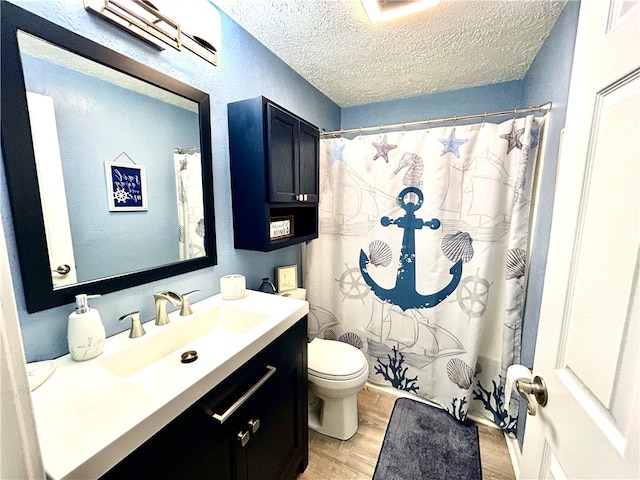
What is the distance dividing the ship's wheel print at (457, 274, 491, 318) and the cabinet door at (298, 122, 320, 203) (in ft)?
3.66

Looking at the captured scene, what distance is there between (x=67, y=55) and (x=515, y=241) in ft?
6.96

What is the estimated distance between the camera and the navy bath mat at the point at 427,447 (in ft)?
4.47

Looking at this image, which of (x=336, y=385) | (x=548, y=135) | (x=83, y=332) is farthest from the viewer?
(x=336, y=385)

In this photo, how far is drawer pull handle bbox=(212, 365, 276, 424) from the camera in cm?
78

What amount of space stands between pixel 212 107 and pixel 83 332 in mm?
1088

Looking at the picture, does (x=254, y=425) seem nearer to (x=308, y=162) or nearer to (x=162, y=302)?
(x=162, y=302)

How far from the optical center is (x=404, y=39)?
4.83ft

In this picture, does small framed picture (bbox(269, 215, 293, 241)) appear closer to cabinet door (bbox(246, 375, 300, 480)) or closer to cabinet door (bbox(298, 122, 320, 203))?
cabinet door (bbox(298, 122, 320, 203))

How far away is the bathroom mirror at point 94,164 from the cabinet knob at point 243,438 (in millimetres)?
684

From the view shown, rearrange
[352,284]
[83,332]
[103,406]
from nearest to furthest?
1. [103,406]
2. [83,332]
3. [352,284]

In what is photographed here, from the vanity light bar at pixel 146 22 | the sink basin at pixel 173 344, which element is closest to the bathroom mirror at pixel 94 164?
the vanity light bar at pixel 146 22

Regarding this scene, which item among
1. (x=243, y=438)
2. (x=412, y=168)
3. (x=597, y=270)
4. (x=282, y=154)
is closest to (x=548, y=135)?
(x=412, y=168)

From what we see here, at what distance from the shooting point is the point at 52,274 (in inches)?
32.0

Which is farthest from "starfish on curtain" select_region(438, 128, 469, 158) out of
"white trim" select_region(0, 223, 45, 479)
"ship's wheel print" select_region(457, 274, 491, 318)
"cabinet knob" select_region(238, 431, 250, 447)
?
"white trim" select_region(0, 223, 45, 479)
